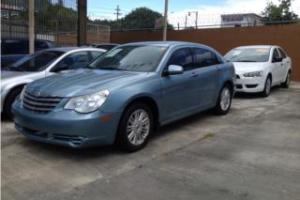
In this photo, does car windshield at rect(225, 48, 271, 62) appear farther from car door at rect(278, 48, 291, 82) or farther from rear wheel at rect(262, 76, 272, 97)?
car door at rect(278, 48, 291, 82)

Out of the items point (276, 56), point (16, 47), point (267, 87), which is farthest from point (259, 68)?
point (16, 47)

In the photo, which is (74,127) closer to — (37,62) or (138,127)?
(138,127)

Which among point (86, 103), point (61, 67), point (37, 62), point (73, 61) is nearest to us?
point (86, 103)

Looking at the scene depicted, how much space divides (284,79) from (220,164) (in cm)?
888

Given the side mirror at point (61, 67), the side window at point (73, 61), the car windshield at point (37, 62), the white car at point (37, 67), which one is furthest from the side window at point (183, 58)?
the car windshield at point (37, 62)

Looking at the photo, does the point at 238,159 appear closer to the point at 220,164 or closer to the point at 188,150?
the point at 220,164

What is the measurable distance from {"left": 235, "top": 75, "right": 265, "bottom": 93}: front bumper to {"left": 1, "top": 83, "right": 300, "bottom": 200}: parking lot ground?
3.86 meters

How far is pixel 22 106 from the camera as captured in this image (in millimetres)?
5859

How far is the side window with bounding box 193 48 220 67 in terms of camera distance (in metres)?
7.61

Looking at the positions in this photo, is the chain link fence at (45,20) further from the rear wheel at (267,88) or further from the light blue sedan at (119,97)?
the light blue sedan at (119,97)

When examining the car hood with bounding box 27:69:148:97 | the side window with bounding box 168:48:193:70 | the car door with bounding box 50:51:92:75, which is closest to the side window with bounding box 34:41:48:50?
the car door with bounding box 50:51:92:75

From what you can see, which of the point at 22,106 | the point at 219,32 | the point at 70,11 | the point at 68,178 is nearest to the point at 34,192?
the point at 68,178

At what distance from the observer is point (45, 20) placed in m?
18.5

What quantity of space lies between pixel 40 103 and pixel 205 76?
3.24m
